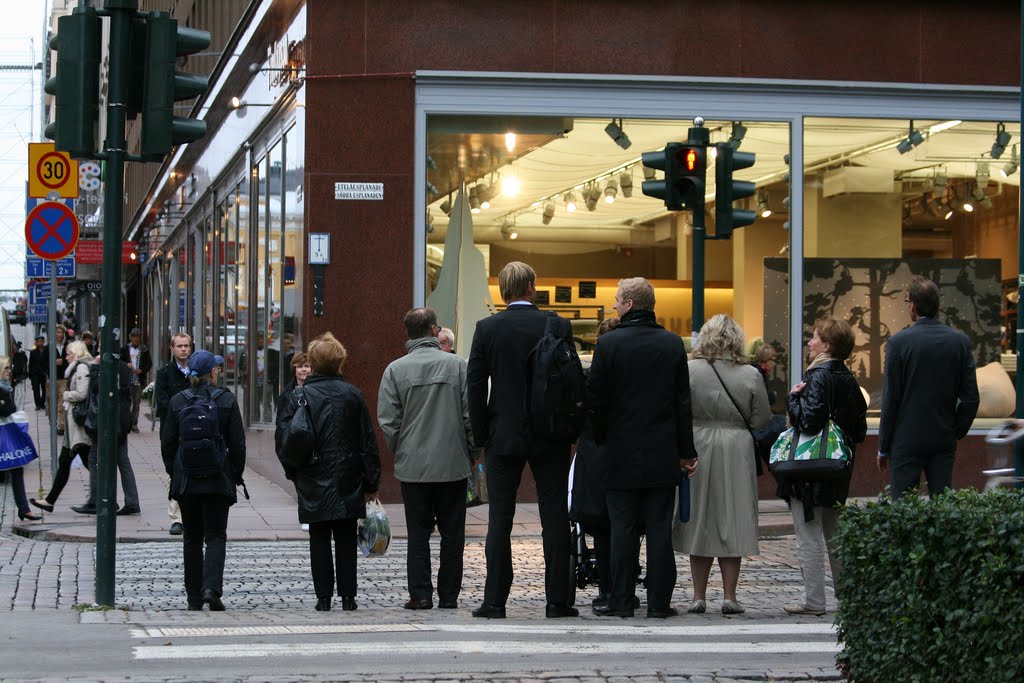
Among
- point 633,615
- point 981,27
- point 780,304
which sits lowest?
point 633,615

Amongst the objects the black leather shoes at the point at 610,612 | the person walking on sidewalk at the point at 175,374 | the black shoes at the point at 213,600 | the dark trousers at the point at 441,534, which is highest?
the person walking on sidewalk at the point at 175,374

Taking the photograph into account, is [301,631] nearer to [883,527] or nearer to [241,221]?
[883,527]

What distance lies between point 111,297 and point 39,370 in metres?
30.9

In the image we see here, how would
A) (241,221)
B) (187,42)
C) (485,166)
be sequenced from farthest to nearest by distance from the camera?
1. (241,221)
2. (485,166)
3. (187,42)

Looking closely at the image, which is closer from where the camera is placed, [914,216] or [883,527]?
[883,527]

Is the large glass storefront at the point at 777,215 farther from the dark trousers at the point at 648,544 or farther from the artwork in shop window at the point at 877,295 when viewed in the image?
the dark trousers at the point at 648,544

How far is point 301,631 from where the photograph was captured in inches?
295

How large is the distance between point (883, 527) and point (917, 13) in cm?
1163

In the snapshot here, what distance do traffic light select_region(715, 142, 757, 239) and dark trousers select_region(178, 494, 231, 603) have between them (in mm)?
5292

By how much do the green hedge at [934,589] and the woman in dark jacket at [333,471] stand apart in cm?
364

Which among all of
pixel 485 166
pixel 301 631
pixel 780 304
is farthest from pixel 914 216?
pixel 301 631

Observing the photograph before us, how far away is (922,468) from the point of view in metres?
9.41

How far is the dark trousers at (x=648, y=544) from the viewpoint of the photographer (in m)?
8.20

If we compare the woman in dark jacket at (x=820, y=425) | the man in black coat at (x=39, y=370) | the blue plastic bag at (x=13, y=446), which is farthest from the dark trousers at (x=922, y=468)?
the man in black coat at (x=39, y=370)
